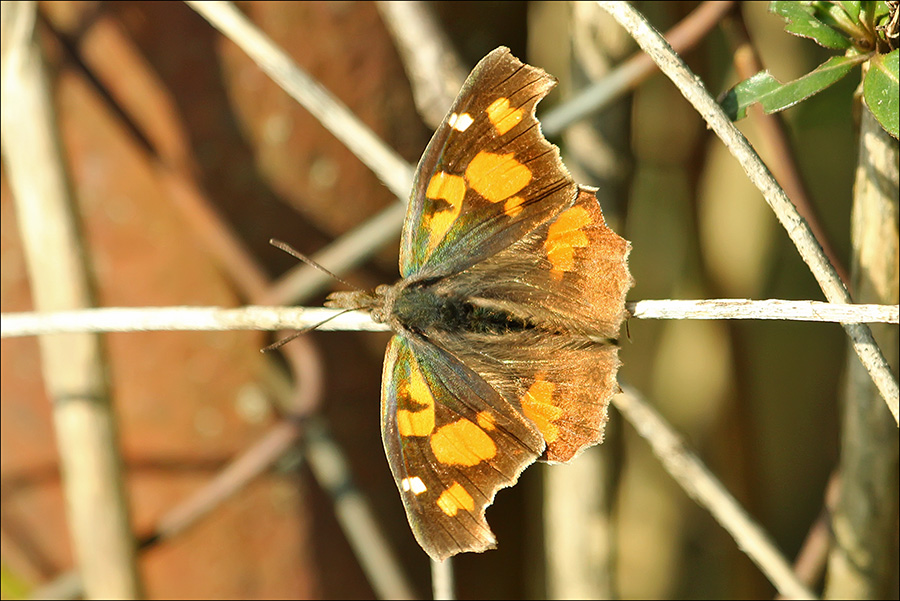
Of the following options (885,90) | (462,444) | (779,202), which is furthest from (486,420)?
(885,90)

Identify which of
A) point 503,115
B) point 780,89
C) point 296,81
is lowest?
point 780,89

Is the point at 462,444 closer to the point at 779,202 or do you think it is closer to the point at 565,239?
the point at 565,239

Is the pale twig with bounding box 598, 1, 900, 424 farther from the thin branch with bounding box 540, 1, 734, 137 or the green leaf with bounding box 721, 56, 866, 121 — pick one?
the thin branch with bounding box 540, 1, 734, 137

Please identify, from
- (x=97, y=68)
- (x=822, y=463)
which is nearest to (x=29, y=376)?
(x=97, y=68)

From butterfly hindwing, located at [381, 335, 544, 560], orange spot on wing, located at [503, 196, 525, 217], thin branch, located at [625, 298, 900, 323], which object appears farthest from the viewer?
orange spot on wing, located at [503, 196, 525, 217]

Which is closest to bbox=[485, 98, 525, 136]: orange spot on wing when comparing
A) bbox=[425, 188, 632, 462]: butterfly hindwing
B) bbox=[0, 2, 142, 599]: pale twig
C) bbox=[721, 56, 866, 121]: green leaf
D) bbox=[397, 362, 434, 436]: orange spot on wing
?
bbox=[425, 188, 632, 462]: butterfly hindwing

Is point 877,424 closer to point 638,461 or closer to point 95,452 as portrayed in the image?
point 638,461

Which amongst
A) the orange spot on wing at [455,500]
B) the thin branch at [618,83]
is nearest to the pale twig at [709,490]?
the orange spot on wing at [455,500]

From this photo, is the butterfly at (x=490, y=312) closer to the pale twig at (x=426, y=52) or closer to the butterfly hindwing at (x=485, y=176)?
the butterfly hindwing at (x=485, y=176)

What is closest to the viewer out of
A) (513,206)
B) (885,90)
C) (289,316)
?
(885,90)
